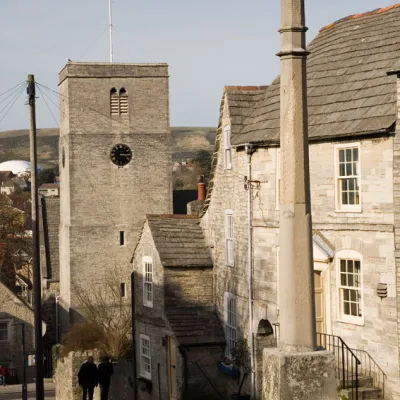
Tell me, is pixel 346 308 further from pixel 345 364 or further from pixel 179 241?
pixel 179 241

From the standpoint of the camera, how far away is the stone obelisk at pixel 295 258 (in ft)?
35.3

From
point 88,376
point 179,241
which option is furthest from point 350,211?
point 179,241

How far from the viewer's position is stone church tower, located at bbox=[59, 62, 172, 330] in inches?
2281

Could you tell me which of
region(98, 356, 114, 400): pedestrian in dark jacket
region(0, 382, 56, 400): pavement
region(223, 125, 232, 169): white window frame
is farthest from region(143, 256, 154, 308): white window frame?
region(0, 382, 56, 400): pavement

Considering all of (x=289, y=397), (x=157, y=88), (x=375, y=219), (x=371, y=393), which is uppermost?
(x=157, y=88)

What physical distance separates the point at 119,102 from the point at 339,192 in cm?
3865

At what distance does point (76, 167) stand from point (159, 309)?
29517mm

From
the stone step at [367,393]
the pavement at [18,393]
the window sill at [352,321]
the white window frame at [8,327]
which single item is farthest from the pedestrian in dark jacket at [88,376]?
the white window frame at [8,327]

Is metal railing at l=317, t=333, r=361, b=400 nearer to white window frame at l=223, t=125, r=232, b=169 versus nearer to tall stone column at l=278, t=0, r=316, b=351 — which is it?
white window frame at l=223, t=125, r=232, b=169

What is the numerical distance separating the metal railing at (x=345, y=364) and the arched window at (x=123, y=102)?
38797 mm

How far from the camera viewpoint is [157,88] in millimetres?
59562

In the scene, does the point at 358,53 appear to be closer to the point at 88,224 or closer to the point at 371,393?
the point at 371,393

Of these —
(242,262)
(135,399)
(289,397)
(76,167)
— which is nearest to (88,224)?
(76,167)

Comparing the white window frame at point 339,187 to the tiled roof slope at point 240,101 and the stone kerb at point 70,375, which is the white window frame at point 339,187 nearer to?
the tiled roof slope at point 240,101
